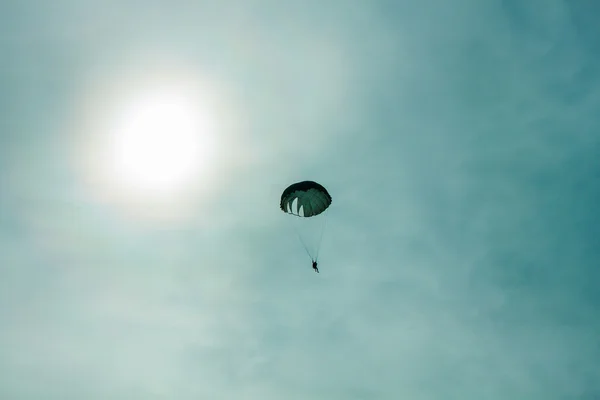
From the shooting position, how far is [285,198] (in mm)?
68875

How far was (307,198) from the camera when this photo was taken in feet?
227

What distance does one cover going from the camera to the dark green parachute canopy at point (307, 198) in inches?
2685

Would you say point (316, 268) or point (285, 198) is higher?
point (285, 198)

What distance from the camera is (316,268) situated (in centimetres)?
6888

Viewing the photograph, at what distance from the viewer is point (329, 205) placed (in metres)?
70.3

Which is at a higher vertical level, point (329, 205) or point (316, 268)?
point (329, 205)

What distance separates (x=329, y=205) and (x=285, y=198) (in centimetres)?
542

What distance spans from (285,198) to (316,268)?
8861 mm

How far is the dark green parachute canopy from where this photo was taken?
6819 cm

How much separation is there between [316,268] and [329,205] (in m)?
7.58
